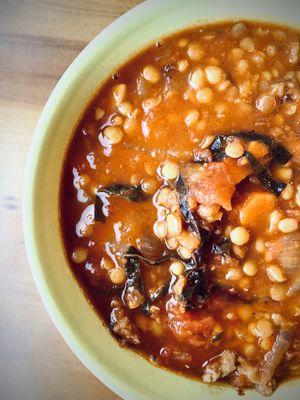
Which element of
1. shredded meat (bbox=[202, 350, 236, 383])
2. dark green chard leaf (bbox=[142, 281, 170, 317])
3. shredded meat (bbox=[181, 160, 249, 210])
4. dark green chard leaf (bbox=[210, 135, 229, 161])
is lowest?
shredded meat (bbox=[202, 350, 236, 383])

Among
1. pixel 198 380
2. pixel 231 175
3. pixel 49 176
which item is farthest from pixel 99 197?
pixel 198 380

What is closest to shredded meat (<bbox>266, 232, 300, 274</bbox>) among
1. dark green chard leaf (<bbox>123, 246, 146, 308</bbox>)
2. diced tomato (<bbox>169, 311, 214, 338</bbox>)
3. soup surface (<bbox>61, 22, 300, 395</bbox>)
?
soup surface (<bbox>61, 22, 300, 395</bbox>)

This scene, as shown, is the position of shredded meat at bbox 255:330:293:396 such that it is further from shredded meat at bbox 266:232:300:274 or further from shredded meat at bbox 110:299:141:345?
shredded meat at bbox 110:299:141:345

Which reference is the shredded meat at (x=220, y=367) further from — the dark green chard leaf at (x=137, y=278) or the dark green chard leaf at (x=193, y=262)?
the dark green chard leaf at (x=137, y=278)

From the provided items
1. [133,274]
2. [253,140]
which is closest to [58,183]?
[133,274]

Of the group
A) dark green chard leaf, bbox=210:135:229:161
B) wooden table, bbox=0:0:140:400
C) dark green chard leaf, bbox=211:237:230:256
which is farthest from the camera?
wooden table, bbox=0:0:140:400

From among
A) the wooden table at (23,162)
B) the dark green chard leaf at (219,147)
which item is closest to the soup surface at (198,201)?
the dark green chard leaf at (219,147)
